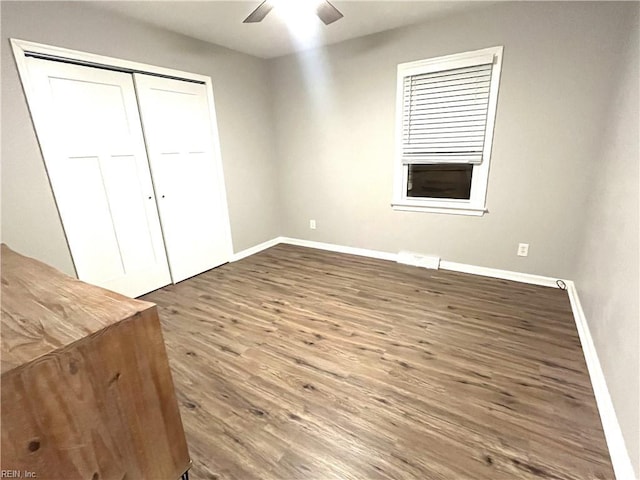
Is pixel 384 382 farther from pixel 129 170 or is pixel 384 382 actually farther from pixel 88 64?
pixel 88 64

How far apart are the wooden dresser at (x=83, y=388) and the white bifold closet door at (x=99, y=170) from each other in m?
1.62

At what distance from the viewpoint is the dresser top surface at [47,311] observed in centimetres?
78

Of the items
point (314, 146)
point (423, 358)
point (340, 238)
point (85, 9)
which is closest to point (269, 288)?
point (340, 238)

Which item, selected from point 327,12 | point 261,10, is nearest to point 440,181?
point 327,12

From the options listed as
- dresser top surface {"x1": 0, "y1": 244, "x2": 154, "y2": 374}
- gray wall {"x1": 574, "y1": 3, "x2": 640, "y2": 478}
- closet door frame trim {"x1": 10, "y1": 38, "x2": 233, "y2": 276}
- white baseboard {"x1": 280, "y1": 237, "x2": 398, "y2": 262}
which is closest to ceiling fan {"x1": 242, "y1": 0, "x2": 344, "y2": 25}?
closet door frame trim {"x1": 10, "y1": 38, "x2": 233, "y2": 276}

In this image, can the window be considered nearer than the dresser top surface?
No

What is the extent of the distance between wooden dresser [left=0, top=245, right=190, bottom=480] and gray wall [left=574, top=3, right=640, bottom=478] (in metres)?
1.78

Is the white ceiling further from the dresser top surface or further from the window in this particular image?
the dresser top surface

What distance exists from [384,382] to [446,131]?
8.27 ft

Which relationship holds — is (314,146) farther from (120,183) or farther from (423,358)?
(423,358)

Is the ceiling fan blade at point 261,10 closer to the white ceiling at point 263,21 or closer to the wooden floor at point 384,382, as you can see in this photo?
the white ceiling at point 263,21

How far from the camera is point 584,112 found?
97.6 inches

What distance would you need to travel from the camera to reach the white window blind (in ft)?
9.42

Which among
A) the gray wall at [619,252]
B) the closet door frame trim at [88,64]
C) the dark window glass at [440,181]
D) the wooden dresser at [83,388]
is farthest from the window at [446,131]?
the wooden dresser at [83,388]
